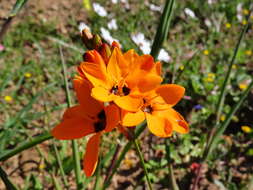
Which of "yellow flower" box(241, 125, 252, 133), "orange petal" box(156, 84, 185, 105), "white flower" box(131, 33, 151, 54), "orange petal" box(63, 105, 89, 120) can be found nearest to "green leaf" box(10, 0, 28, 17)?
"orange petal" box(63, 105, 89, 120)

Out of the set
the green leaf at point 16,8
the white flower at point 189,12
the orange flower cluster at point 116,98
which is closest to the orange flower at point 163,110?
the orange flower cluster at point 116,98

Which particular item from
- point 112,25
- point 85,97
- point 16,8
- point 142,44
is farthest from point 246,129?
point 16,8

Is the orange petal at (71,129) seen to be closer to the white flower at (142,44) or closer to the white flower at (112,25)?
the white flower at (142,44)

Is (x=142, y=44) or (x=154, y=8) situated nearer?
(x=142, y=44)

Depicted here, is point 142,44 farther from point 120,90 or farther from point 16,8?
point 16,8

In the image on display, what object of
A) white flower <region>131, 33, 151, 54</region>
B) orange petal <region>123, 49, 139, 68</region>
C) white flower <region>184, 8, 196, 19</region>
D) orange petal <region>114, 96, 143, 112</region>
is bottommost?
orange petal <region>114, 96, 143, 112</region>

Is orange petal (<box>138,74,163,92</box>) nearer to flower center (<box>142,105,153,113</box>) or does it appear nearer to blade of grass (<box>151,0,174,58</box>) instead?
flower center (<box>142,105,153,113</box>)

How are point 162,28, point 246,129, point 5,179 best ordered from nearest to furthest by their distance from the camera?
point 5,179
point 162,28
point 246,129
